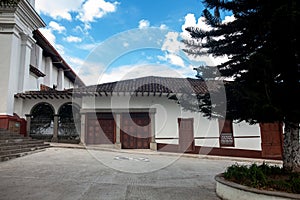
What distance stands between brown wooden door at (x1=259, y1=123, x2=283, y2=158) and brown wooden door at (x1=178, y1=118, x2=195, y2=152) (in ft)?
12.4

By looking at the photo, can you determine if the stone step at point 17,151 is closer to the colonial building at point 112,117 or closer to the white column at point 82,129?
the white column at point 82,129

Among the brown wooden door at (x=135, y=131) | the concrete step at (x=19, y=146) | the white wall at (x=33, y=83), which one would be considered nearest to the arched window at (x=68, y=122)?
the concrete step at (x=19, y=146)

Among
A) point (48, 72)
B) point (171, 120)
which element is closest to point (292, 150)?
point (171, 120)

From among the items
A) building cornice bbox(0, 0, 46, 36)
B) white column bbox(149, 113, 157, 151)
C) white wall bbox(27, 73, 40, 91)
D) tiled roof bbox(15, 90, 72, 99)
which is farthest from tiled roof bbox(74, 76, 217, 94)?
building cornice bbox(0, 0, 46, 36)

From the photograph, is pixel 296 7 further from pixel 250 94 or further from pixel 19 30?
pixel 19 30

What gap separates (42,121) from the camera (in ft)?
46.1

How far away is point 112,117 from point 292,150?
1029 cm

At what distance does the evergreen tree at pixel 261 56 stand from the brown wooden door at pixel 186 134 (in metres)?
7.92

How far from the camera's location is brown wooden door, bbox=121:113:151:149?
1340 centimetres

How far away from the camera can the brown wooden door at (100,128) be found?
13.5 metres

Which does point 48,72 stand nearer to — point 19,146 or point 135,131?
point 135,131

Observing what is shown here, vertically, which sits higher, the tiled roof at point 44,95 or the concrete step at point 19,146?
the tiled roof at point 44,95

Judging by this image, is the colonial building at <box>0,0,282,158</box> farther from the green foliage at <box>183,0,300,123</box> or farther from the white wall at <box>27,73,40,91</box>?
the green foliage at <box>183,0,300,123</box>

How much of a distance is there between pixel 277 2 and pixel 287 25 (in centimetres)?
56
